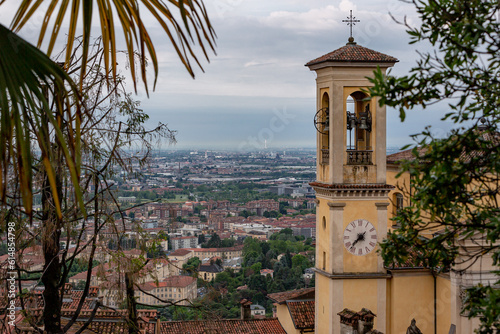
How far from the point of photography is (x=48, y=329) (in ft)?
21.6

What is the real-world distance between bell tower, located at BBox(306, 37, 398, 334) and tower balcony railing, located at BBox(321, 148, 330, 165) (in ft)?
0.21

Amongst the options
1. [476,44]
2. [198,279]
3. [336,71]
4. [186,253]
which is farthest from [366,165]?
[186,253]

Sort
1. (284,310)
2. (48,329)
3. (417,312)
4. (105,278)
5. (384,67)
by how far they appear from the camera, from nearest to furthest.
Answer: (48,329) → (105,278) → (384,67) → (417,312) → (284,310)

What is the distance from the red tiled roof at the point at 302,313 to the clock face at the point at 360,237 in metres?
3.17

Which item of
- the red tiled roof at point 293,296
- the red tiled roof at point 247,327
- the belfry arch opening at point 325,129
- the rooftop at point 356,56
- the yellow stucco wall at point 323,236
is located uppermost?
the rooftop at point 356,56

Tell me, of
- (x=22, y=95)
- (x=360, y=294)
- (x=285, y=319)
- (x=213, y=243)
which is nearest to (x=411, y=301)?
(x=360, y=294)

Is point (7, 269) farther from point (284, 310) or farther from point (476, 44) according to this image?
point (284, 310)

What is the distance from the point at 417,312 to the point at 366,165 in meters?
4.58

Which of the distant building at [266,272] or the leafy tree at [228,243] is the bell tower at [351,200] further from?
the leafy tree at [228,243]

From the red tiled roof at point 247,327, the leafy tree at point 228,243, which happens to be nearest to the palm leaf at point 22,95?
the red tiled roof at point 247,327

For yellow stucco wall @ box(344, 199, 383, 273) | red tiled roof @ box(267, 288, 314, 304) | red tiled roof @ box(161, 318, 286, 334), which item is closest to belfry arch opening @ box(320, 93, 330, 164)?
yellow stucco wall @ box(344, 199, 383, 273)

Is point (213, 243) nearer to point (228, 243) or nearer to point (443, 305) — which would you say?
point (228, 243)

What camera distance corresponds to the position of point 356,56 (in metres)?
17.9

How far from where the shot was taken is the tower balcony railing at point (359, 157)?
18.6m
